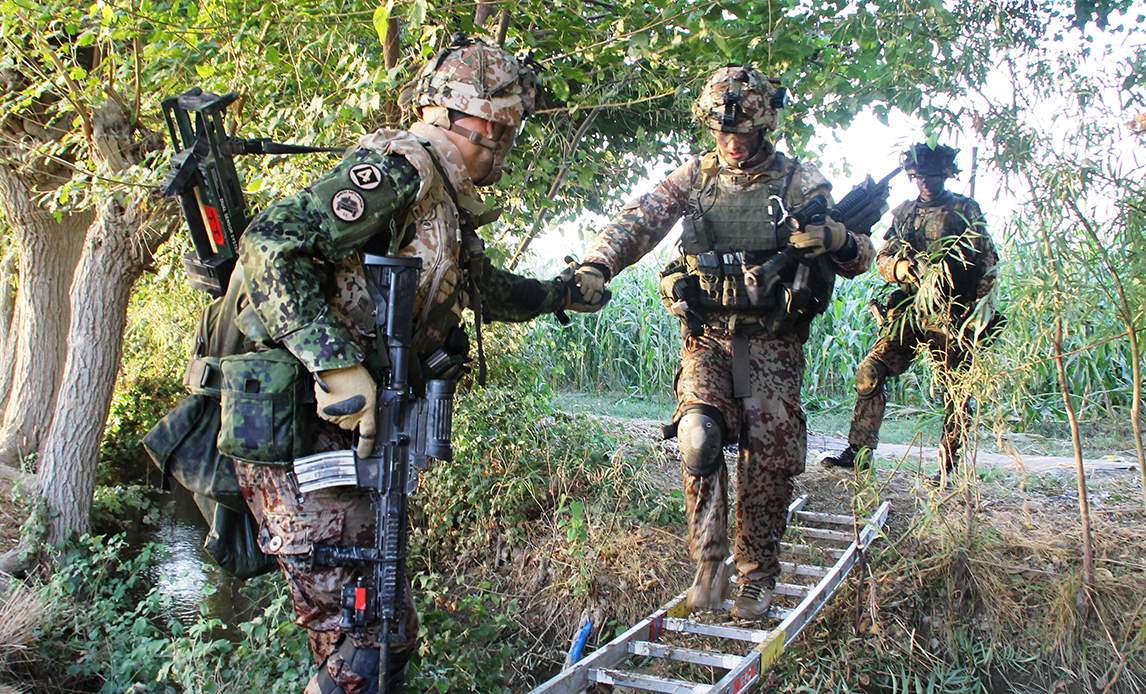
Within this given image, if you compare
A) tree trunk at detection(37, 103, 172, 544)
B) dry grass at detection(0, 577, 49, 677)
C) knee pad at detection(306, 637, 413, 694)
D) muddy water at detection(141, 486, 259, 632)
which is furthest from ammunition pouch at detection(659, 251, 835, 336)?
tree trunk at detection(37, 103, 172, 544)

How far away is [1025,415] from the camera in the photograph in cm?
366

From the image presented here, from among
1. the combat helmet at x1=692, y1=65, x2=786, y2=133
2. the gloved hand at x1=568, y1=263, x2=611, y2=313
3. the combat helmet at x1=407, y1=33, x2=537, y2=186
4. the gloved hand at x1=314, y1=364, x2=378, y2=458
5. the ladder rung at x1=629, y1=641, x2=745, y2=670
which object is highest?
the combat helmet at x1=692, y1=65, x2=786, y2=133

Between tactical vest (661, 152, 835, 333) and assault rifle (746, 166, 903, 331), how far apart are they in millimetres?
14

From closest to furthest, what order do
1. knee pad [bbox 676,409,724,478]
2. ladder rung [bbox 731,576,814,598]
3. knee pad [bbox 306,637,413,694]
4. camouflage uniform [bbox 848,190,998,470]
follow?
knee pad [bbox 306,637,413,694]
knee pad [bbox 676,409,724,478]
ladder rung [bbox 731,576,814,598]
camouflage uniform [bbox 848,190,998,470]

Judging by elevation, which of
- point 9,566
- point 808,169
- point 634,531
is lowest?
point 9,566

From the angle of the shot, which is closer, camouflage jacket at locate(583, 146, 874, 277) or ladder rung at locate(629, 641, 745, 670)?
ladder rung at locate(629, 641, 745, 670)

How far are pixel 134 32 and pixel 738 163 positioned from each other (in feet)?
9.72

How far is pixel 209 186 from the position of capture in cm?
306

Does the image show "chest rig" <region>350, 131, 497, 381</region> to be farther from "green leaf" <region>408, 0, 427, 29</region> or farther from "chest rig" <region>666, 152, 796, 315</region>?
"chest rig" <region>666, 152, 796, 315</region>

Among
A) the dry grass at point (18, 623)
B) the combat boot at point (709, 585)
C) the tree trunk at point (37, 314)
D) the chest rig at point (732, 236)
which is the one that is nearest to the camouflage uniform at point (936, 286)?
the chest rig at point (732, 236)

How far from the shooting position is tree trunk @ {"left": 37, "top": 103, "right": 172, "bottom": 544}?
21.3 feet

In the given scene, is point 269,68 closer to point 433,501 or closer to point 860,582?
point 433,501

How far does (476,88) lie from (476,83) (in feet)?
0.06

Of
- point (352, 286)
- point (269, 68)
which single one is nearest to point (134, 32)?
point (269, 68)
